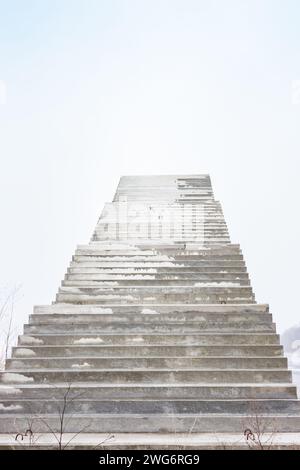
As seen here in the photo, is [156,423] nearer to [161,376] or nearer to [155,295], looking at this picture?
[161,376]

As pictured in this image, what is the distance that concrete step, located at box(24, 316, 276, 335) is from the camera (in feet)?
16.0

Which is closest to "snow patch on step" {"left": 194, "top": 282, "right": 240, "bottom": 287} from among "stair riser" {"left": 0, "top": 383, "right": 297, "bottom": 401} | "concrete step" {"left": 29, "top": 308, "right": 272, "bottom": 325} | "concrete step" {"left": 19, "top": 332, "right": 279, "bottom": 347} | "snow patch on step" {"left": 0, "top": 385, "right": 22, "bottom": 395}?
"concrete step" {"left": 29, "top": 308, "right": 272, "bottom": 325}

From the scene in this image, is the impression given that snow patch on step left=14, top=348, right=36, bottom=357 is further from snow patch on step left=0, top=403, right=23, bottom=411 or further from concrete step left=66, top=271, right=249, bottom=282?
concrete step left=66, top=271, right=249, bottom=282

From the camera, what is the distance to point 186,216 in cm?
876

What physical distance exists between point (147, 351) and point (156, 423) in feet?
3.00

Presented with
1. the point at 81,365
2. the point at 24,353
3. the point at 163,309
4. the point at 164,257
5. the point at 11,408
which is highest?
the point at 164,257

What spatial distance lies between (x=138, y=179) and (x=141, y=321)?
7.83m

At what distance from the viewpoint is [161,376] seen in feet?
14.0

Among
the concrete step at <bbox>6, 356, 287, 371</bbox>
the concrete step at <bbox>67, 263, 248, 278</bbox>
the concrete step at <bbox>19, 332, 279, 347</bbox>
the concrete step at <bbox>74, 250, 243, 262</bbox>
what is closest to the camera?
the concrete step at <bbox>6, 356, 287, 371</bbox>

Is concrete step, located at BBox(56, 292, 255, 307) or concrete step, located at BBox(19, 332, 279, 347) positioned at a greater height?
concrete step, located at BBox(56, 292, 255, 307)

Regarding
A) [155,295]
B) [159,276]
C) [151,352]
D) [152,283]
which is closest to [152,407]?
[151,352]

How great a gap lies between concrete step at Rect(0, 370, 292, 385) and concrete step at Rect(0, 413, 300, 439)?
44 centimetres

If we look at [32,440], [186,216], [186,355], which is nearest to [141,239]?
[186,216]
